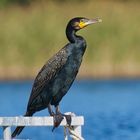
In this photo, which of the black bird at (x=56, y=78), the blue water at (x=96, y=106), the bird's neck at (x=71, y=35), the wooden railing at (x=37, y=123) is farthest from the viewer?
the blue water at (x=96, y=106)

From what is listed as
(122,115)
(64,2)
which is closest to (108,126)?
(122,115)

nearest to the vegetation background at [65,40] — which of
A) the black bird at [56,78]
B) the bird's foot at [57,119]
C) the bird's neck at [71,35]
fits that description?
the bird's neck at [71,35]

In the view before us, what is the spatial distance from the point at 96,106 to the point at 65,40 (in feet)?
14.0

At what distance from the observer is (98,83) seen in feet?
86.7

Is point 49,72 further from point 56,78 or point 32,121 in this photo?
point 32,121

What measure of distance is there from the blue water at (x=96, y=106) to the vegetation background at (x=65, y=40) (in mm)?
510

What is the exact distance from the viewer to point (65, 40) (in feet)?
86.9

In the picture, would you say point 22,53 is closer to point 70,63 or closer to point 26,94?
point 26,94

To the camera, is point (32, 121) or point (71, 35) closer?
point (32, 121)

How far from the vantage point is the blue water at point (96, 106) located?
17.0 m

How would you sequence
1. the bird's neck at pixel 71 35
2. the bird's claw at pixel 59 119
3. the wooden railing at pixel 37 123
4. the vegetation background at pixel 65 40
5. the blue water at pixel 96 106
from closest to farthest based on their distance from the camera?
1. the wooden railing at pixel 37 123
2. the bird's claw at pixel 59 119
3. the bird's neck at pixel 71 35
4. the blue water at pixel 96 106
5. the vegetation background at pixel 65 40

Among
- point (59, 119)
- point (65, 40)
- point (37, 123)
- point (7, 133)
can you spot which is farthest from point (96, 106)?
point (37, 123)

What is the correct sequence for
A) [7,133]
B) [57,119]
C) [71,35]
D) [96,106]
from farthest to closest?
[96,106] → [71,35] → [57,119] → [7,133]

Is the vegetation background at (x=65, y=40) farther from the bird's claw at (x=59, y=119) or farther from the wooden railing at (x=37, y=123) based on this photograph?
the wooden railing at (x=37, y=123)
